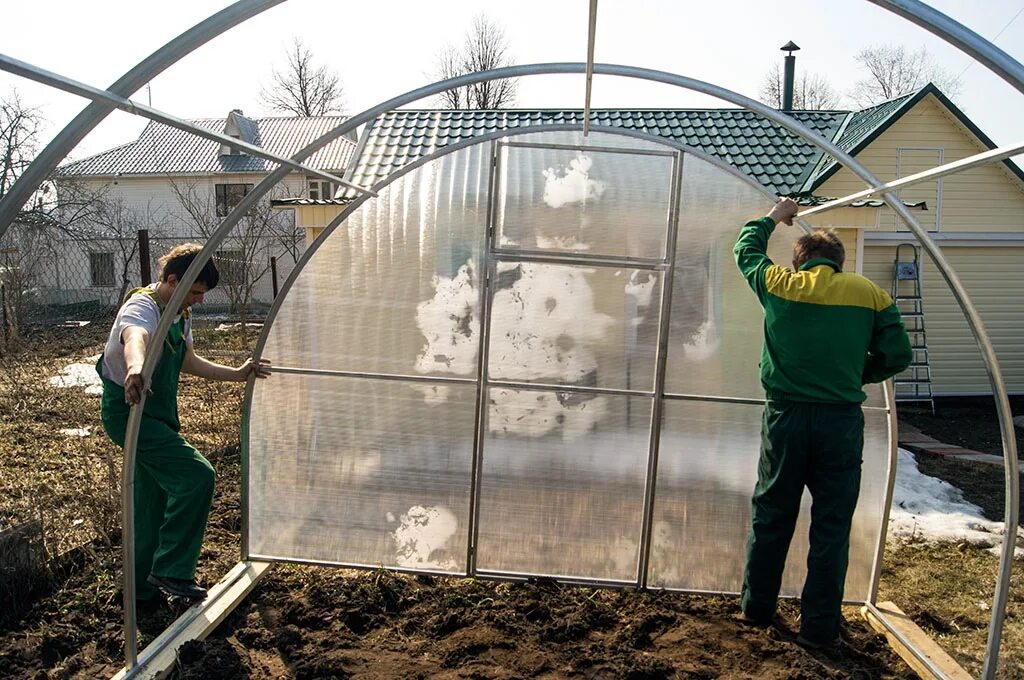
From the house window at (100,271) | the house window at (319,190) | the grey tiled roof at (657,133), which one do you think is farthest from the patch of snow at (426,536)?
the house window at (319,190)

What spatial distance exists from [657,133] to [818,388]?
7.92 metres

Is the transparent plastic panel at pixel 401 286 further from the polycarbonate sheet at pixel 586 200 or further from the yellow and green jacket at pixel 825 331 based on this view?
the yellow and green jacket at pixel 825 331

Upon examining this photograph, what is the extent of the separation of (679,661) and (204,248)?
119 inches

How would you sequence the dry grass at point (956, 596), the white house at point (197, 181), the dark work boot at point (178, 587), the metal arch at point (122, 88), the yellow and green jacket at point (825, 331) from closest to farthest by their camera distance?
the metal arch at point (122, 88) < the yellow and green jacket at point (825, 331) < the dark work boot at point (178, 587) < the dry grass at point (956, 596) < the white house at point (197, 181)

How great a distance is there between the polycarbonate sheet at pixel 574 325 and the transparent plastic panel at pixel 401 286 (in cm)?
19

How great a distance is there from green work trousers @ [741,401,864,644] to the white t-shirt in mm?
3113

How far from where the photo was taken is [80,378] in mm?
10508

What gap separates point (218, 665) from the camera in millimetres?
3646

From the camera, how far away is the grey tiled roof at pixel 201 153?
26.6 metres

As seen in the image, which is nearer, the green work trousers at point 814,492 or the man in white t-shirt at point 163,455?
the green work trousers at point 814,492

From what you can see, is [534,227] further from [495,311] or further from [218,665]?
[218,665]

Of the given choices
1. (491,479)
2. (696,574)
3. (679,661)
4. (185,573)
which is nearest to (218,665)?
(185,573)

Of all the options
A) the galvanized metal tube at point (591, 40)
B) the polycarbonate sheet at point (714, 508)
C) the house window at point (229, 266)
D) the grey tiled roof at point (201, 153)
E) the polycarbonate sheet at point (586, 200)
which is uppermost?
the grey tiled roof at point (201, 153)

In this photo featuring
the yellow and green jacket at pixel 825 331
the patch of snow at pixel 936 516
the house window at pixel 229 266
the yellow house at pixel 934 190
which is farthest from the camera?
the house window at pixel 229 266
